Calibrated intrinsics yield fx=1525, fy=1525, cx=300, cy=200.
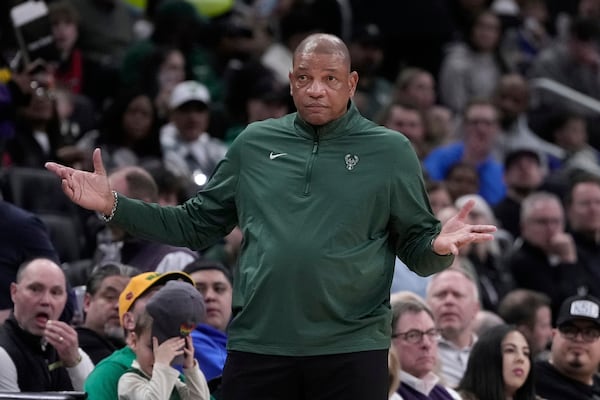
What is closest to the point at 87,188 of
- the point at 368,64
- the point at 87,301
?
the point at 87,301

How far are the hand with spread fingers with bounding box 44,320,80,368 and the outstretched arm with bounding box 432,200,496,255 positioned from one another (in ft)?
7.21

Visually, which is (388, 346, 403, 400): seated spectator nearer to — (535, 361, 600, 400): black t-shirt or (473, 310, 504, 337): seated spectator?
(535, 361, 600, 400): black t-shirt

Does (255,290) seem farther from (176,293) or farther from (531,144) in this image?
(531,144)

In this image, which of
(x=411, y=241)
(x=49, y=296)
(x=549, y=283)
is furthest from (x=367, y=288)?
(x=549, y=283)

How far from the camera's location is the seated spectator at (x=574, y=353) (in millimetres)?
8273

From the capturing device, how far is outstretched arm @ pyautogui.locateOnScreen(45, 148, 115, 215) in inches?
210

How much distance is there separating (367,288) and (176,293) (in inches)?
49.5

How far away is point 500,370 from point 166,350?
2.23m

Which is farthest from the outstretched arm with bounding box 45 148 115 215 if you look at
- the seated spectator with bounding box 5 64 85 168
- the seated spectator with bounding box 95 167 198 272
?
the seated spectator with bounding box 5 64 85 168

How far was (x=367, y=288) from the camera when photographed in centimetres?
524

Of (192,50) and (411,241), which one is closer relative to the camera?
(411,241)

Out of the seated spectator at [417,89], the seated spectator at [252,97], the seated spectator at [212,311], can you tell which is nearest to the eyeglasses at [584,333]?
the seated spectator at [212,311]

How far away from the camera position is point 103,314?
7.41 meters

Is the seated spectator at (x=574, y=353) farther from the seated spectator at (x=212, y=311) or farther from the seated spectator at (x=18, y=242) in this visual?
the seated spectator at (x=18, y=242)
